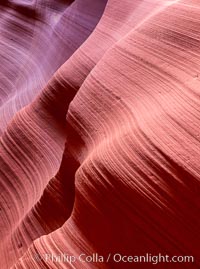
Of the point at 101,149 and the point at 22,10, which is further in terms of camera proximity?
the point at 22,10

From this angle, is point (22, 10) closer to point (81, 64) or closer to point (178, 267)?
point (81, 64)

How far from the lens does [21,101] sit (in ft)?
8.38

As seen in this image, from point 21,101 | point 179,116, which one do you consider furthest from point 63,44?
point 179,116

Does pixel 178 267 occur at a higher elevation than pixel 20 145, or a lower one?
higher

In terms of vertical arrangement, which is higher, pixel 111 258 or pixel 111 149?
pixel 111 149

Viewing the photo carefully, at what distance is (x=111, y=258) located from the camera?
3.79 ft

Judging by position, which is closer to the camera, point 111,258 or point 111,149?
point 111,258

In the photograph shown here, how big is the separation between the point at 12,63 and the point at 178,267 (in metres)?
2.42

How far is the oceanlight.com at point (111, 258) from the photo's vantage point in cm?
101

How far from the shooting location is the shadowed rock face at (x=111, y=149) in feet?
3.51

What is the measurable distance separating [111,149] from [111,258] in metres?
0.37

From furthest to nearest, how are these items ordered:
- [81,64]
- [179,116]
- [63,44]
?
[63,44], [81,64], [179,116]

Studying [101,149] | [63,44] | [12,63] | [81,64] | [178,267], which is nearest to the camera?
[178,267]

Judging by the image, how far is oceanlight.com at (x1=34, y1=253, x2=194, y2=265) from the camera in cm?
101
